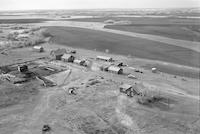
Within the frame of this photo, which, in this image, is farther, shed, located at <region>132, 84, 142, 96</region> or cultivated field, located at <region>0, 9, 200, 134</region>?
shed, located at <region>132, 84, 142, 96</region>

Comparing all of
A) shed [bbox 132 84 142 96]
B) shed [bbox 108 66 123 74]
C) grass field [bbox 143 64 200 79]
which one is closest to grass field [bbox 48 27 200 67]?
grass field [bbox 143 64 200 79]

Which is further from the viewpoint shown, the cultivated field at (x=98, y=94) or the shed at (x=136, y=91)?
the shed at (x=136, y=91)

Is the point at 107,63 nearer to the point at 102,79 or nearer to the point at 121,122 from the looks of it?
the point at 102,79

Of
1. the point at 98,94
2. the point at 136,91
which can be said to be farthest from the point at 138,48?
the point at 98,94

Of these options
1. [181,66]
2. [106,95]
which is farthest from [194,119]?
[181,66]

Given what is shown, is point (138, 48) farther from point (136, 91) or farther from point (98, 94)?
point (98, 94)

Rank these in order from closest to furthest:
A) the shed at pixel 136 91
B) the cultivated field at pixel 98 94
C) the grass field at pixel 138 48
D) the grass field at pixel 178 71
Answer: the cultivated field at pixel 98 94 → the shed at pixel 136 91 → the grass field at pixel 178 71 → the grass field at pixel 138 48

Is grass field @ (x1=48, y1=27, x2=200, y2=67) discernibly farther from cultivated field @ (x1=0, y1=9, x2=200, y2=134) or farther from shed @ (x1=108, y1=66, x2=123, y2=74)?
shed @ (x1=108, y1=66, x2=123, y2=74)

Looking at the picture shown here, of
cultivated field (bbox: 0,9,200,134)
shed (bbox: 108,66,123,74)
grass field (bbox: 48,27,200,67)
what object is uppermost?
grass field (bbox: 48,27,200,67)

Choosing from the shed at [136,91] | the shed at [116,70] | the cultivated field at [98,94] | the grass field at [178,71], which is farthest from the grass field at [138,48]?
the shed at [136,91]

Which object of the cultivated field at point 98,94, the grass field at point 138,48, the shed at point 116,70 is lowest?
the cultivated field at point 98,94

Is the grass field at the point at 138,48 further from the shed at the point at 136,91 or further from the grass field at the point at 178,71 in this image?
the shed at the point at 136,91
